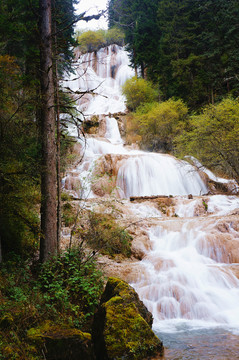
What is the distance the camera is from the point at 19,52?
18.1m

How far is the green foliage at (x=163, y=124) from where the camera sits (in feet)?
85.3

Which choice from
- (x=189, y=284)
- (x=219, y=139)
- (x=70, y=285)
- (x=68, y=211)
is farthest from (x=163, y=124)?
(x=70, y=285)

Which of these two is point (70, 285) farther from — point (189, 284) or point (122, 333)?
point (189, 284)

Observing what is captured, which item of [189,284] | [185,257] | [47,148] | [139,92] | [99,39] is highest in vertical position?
[99,39]

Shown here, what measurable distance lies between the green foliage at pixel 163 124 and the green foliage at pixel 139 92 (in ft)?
15.8

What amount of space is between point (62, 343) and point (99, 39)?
2470 inches

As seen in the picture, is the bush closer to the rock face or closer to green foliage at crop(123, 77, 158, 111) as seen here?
green foliage at crop(123, 77, 158, 111)

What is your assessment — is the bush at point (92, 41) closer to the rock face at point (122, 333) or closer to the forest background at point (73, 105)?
the forest background at point (73, 105)

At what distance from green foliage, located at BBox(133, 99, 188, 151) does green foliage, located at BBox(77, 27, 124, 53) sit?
120 ft

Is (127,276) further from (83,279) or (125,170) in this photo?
(125,170)

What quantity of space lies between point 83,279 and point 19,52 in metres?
18.2

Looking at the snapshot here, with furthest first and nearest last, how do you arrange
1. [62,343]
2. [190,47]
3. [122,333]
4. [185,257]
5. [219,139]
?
[190,47], [219,139], [185,257], [122,333], [62,343]

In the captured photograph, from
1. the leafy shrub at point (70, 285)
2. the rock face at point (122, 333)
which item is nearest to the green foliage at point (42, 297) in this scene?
the leafy shrub at point (70, 285)

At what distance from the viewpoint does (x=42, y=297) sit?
180 inches
